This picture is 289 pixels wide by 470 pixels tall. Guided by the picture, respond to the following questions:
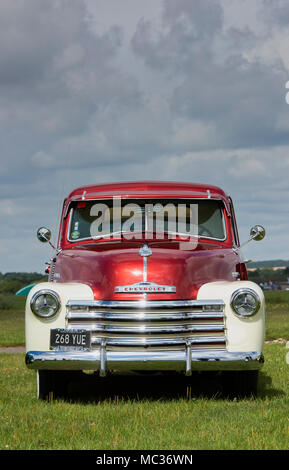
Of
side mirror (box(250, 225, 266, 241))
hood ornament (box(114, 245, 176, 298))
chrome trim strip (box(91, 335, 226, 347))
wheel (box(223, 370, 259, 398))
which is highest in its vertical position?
side mirror (box(250, 225, 266, 241))

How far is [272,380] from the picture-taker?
8.27 meters

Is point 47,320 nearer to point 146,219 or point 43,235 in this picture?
point 43,235

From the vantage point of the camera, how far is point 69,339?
625 cm

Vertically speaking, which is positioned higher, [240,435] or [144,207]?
[144,207]

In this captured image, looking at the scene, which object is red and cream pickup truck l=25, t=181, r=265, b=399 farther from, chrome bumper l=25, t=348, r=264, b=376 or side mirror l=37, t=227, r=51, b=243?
side mirror l=37, t=227, r=51, b=243

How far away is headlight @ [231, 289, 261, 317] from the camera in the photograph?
6.22m

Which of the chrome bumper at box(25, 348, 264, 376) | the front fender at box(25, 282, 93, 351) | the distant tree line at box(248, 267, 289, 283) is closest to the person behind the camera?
the chrome bumper at box(25, 348, 264, 376)

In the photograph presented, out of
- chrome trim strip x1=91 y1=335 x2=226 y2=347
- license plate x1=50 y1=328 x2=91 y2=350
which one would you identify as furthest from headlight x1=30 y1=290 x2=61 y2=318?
chrome trim strip x1=91 y1=335 x2=226 y2=347

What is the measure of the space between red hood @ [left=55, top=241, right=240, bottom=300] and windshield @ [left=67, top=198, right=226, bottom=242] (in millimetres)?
575

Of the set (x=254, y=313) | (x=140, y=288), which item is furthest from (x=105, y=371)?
(x=254, y=313)

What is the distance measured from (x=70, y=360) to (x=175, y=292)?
1.16 meters
